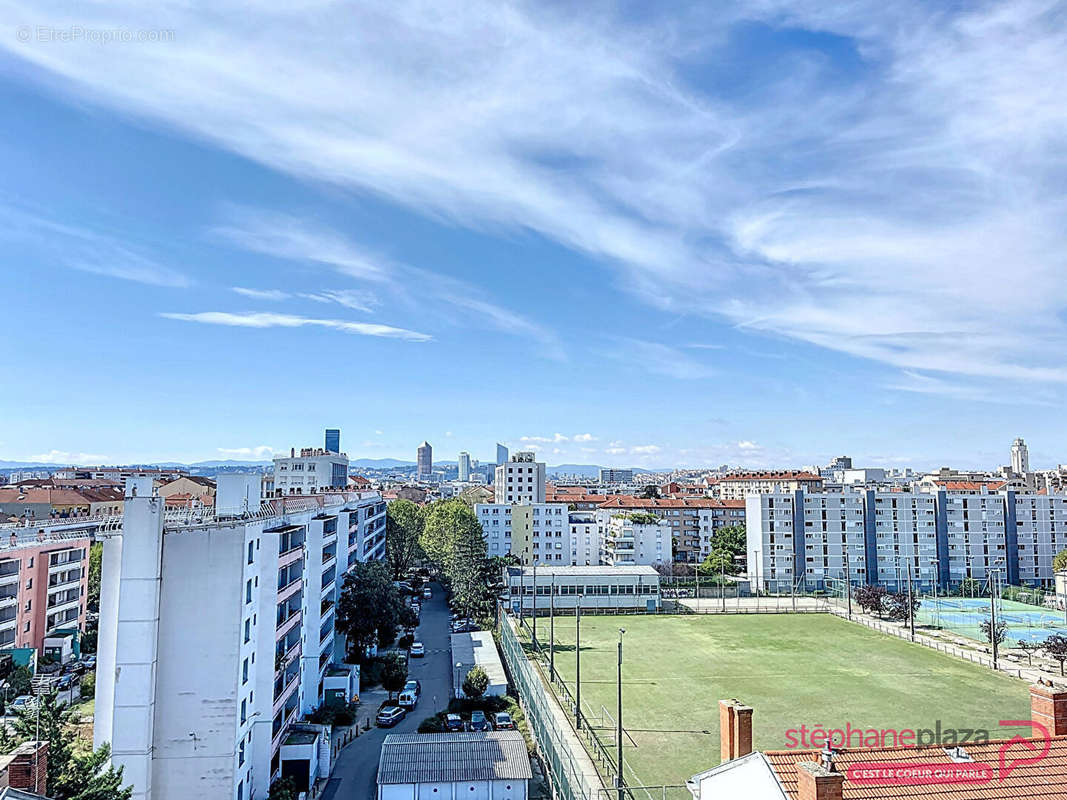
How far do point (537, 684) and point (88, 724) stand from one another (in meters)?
17.0

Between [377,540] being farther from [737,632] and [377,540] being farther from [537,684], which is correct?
[537,684]

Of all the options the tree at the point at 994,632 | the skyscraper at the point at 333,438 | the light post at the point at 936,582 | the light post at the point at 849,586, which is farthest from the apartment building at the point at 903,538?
the skyscraper at the point at 333,438

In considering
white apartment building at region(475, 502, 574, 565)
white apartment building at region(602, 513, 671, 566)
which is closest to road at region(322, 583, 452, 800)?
white apartment building at region(475, 502, 574, 565)

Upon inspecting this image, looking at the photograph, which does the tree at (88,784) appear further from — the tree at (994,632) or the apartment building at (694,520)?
the apartment building at (694,520)

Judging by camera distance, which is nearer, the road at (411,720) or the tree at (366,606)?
the road at (411,720)

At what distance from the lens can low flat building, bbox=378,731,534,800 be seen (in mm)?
21922

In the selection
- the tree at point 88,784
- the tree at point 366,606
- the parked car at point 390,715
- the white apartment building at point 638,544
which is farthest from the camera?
the white apartment building at point 638,544

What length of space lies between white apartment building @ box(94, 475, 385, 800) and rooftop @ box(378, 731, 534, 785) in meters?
3.31

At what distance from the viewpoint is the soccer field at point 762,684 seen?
2780 centimetres

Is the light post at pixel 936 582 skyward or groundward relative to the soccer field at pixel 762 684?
skyward

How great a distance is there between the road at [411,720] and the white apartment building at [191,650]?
204cm

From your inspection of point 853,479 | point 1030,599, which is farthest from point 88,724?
point 853,479

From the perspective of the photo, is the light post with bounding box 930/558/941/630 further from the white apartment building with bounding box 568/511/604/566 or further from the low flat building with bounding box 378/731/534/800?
the low flat building with bounding box 378/731/534/800

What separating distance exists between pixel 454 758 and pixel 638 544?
5053 centimetres
